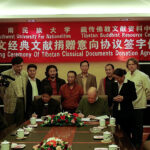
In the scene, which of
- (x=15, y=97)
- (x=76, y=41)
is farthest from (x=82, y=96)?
(x=76, y=41)

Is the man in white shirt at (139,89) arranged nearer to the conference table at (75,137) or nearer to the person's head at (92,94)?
the person's head at (92,94)

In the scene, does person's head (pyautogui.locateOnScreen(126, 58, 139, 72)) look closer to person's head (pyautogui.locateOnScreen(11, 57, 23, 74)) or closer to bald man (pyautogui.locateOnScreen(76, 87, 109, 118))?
bald man (pyautogui.locateOnScreen(76, 87, 109, 118))

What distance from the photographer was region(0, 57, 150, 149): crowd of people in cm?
416

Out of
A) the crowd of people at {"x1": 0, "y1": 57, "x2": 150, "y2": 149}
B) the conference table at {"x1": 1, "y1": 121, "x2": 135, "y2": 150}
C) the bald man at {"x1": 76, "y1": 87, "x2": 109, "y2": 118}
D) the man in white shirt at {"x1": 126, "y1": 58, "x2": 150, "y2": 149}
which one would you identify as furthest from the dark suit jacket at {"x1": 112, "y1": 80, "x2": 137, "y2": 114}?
the conference table at {"x1": 1, "y1": 121, "x2": 135, "y2": 150}

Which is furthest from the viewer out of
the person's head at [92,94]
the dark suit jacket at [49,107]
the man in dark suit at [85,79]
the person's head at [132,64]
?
the man in dark suit at [85,79]

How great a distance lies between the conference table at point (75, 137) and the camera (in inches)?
98.8

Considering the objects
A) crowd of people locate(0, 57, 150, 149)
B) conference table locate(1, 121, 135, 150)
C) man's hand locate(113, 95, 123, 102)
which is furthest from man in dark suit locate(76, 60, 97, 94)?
conference table locate(1, 121, 135, 150)

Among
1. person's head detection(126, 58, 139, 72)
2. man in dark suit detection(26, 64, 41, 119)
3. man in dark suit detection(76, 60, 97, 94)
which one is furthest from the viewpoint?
man in dark suit detection(76, 60, 97, 94)

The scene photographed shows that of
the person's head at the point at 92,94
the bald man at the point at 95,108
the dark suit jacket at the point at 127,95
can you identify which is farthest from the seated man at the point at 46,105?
the dark suit jacket at the point at 127,95

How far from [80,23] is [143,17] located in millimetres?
1216

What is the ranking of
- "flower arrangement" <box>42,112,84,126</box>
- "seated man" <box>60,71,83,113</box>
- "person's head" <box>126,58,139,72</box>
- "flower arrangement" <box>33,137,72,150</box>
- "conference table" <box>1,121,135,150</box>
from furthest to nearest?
"person's head" <box>126,58,139,72</box>
"seated man" <box>60,71,83,113</box>
"flower arrangement" <box>42,112,84,126</box>
"conference table" <box>1,121,135,150</box>
"flower arrangement" <box>33,137,72,150</box>

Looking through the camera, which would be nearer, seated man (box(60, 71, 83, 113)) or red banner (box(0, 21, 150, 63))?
seated man (box(60, 71, 83, 113))

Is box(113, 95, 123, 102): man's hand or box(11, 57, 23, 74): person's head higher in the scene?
box(11, 57, 23, 74): person's head

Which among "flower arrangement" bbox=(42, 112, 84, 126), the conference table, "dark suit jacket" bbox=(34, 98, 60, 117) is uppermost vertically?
"dark suit jacket" bbox=(34, 98, 60, 117)
